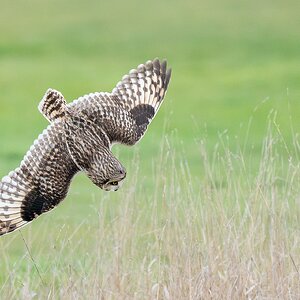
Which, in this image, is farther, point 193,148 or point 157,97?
point 193,148

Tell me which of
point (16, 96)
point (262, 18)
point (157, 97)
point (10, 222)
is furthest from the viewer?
point (262, 18)

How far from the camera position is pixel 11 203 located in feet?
14.2

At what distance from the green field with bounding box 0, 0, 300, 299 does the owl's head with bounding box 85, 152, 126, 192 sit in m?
0.91

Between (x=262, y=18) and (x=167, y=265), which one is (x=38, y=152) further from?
(x=262, y=18)

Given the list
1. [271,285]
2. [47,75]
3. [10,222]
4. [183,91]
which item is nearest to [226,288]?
[271,285]

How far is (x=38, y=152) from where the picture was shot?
170 inches

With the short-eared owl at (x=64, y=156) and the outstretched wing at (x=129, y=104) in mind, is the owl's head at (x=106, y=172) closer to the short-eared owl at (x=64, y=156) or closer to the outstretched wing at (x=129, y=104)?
the short-eared owl at (x=64, y=156)

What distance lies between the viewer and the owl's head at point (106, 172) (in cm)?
413

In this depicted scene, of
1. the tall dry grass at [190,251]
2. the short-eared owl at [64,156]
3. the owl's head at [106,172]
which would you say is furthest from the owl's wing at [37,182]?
the tall dry grass at [190,251]

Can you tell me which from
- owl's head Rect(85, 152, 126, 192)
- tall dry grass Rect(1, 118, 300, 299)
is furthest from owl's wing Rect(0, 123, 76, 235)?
tall dry grass Rect(1, 118, 300, 299)

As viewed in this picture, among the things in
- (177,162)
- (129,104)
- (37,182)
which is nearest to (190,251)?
(129,104)

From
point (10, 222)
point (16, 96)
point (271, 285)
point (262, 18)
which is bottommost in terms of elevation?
point (262, 18)

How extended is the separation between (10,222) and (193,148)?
6142 mm

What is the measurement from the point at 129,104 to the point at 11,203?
2.03 ft
